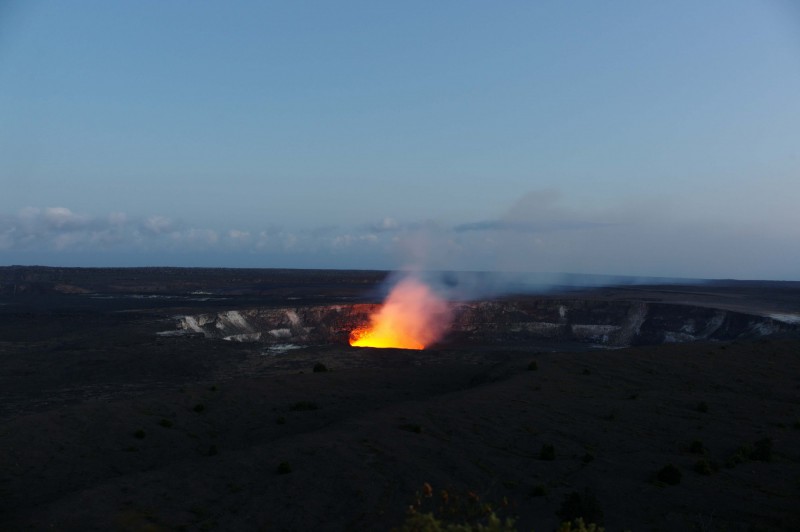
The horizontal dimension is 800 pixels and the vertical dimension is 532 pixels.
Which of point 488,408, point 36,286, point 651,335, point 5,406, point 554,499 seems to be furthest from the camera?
point 36,286

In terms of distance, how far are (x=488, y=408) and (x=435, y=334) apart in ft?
132

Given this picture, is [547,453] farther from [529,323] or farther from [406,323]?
[529,323]

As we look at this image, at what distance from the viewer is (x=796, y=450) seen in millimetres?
14328

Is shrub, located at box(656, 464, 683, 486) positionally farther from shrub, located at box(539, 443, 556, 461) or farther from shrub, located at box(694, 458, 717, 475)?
shrub, located at box(539, 443, 556, 461)

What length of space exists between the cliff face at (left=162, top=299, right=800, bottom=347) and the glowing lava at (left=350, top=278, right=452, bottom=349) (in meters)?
1.37

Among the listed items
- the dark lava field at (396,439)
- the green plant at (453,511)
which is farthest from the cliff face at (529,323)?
the green plant at (453,511)

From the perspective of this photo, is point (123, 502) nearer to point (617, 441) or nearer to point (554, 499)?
point (554, 499)

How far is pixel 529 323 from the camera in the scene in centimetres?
6309

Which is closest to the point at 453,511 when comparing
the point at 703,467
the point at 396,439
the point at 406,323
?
the point at 396,439

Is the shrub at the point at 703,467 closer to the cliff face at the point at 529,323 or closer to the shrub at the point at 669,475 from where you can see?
the shrub at the point at 669,475

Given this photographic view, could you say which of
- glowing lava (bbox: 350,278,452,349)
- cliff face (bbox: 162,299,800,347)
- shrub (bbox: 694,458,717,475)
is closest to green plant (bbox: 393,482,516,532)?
shrub (bbox: 694,458,717,475)

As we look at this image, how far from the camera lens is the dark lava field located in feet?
36.0

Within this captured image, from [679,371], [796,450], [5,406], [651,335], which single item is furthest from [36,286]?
[796,450]

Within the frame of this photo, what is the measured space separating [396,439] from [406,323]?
44.5 meters
